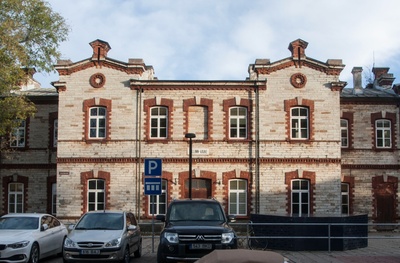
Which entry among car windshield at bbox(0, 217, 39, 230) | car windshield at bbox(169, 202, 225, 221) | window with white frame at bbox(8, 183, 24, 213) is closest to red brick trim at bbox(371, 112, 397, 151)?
car windshield at bbox(169, 202, 225, 221)

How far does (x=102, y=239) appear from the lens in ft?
50.4

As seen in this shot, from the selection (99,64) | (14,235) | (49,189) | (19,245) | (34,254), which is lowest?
(34,254)

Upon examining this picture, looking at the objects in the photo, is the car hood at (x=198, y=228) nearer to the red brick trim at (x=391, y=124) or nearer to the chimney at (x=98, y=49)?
the chimney at (x=98, y=49)

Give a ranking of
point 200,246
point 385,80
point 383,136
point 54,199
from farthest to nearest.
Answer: point 385,80 → point 383,136 → point 54,199 → point 200,246

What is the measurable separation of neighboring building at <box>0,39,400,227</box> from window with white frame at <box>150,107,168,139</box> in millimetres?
57

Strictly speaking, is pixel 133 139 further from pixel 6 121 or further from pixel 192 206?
pixel 192 206

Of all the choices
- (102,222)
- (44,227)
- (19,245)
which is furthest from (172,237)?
(44,227)

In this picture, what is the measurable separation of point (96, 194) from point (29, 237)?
14100mm

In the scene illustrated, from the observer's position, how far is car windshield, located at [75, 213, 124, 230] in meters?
16.5

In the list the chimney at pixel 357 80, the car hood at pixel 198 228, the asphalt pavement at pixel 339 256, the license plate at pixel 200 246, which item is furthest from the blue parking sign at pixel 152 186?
the chimney at pixel 357 80

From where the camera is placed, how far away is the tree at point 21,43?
24.7 metres

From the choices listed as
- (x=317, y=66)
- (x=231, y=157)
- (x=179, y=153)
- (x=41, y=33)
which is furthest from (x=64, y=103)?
(x=317, y=66)

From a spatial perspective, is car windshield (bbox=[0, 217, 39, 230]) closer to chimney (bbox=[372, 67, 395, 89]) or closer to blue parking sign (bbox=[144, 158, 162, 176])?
blue parking sign (bbox=[144, 158, 162, 176])

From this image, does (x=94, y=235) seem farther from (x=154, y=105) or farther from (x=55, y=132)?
(x=55, y=132)
